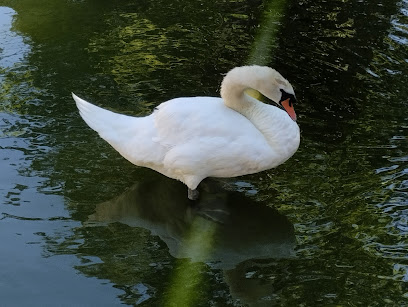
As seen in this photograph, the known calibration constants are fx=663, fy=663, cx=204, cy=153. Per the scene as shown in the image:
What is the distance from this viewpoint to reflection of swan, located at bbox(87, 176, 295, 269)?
4.30 metres

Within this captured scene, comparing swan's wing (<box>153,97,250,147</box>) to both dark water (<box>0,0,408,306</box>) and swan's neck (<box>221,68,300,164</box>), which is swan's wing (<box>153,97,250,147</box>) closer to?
swan's neck (<box>221,68,300,164</box>)

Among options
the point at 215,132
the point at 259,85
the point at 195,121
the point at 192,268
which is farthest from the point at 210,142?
the point at 192,268

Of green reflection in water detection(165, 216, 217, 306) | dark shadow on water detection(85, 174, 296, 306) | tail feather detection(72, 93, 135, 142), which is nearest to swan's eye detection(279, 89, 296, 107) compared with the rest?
dark shadow on water detection(85, 174, 296, 306)

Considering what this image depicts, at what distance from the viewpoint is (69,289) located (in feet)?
12.9

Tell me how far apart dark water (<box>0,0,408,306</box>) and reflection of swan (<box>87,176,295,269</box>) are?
1 cm

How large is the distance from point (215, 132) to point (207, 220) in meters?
0.63

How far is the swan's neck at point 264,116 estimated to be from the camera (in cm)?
460

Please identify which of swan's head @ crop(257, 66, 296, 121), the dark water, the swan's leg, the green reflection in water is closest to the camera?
the green reflection in water

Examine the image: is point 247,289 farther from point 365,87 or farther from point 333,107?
point 365,87

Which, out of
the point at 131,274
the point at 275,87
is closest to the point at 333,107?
the point at 275,87

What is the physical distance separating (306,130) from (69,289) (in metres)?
2.54

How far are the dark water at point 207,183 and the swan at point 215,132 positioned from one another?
342 mm

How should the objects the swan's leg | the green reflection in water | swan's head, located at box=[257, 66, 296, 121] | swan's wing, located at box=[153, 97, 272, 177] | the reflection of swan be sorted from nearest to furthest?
1. the green reflection in water
2. the reflection of swan
3. swan's wing, located at box=[153, 97, 272, 177]
4. swan's head, located at box=[257, 66, 296, 121]
5. the swan's leg

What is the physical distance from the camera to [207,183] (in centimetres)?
512
